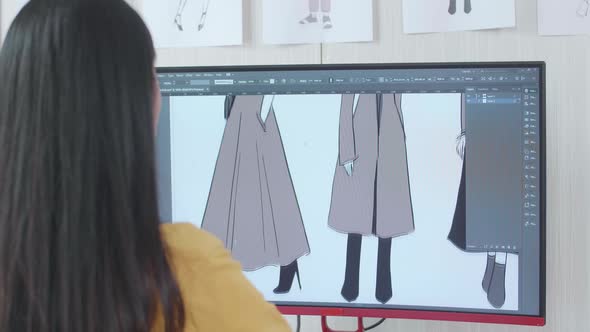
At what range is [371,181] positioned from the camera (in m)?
0.95

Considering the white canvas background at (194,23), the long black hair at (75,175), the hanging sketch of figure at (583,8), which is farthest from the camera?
the white canvas background at (194,23)

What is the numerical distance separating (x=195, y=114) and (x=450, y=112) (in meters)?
0.38

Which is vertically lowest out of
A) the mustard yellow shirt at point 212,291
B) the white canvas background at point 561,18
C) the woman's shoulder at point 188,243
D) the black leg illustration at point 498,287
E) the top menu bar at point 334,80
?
the black leg illustration at point 498,287

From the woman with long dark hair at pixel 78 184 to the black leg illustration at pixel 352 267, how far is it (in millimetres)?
399

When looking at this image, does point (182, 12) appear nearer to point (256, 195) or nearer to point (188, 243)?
point (256, 195)

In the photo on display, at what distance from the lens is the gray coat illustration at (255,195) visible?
3.19 ft

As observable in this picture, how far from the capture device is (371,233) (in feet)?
3.12

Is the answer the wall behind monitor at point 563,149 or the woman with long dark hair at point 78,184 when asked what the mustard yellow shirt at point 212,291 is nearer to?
the woman with long dark hair at point 78,184

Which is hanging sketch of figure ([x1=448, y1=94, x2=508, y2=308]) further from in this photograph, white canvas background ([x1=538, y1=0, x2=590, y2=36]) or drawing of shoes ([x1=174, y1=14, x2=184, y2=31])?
drawing of shoes ([x1=174, y1=14, x2=184, y2=31])

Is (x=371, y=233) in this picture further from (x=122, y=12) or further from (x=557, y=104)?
(x=122, y=12)

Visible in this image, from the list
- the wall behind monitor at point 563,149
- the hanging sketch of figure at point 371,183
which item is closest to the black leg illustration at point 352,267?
the hanging sketch of figure at point 371,183

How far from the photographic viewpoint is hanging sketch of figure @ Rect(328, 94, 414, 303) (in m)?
0.94

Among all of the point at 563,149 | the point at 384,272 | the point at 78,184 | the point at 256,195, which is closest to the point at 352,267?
the point at 384,272

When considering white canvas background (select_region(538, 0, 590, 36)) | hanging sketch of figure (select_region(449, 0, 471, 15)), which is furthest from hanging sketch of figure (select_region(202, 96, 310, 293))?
white canvas background (select_region(538, 0, 590, 36))
